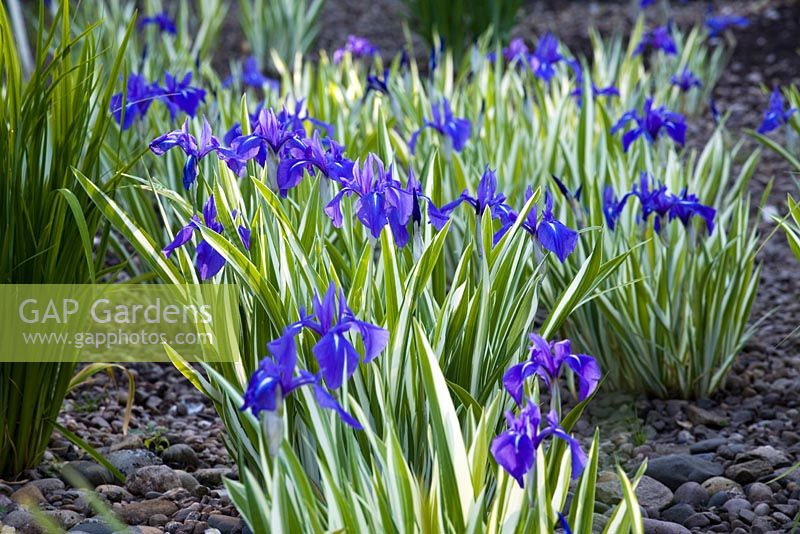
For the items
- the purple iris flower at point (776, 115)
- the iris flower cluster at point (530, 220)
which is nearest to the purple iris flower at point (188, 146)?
the iris flower cluster at point (530, 220)

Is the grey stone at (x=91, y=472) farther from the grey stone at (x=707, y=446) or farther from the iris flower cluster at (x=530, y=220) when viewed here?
the grey stone at (x=707, y=446)

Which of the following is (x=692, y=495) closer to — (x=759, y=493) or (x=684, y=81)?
(x=759, y=493)

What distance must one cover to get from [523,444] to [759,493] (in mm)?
1015

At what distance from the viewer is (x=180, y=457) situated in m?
2.28

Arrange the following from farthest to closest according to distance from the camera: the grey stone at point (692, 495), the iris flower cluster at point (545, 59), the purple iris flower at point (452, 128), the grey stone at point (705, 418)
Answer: the iris flower cluster at point (545, 59) → the purple iris flower at point (452, 128) → the grey stone at point (705, 418) → the grey stone at point (692, 495)

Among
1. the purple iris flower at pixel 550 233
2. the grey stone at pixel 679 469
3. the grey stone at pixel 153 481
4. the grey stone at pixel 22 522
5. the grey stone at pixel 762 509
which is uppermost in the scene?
the purple iris flower at pixel 550 233

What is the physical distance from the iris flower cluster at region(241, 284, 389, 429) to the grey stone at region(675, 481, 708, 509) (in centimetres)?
100

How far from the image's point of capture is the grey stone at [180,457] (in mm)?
2277

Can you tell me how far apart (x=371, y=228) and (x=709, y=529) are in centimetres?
95

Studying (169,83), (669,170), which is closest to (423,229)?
(669,170)

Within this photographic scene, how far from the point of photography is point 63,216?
1989mm

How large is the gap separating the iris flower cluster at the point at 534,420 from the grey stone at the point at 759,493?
81 centimetres

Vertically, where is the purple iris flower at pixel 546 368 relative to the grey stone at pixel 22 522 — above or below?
above

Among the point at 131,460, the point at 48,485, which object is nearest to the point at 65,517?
the point at 48,485
